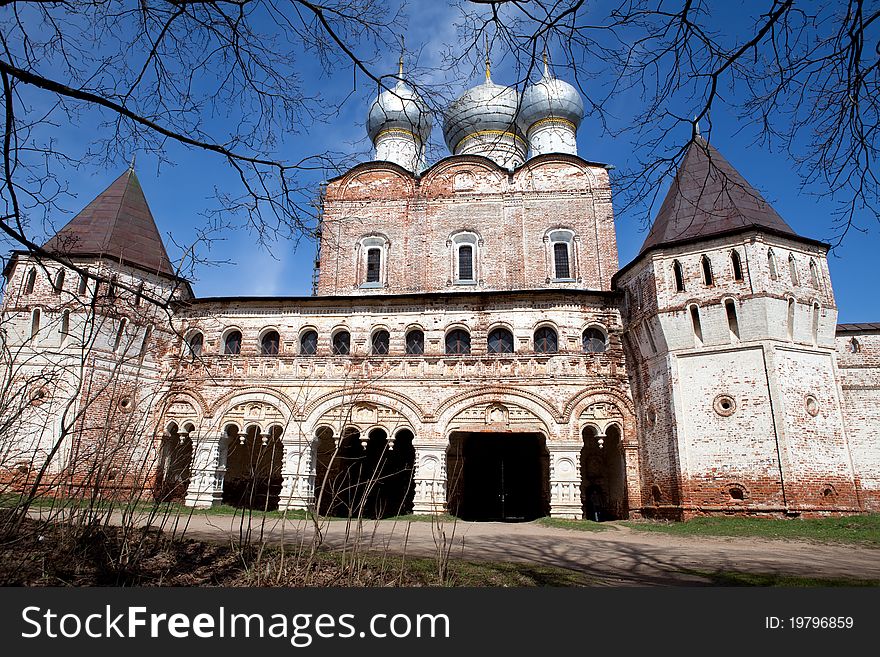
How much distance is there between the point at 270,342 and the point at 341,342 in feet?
7.51

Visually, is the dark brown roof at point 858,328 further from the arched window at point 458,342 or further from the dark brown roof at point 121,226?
the dark brown roof at point 121,226

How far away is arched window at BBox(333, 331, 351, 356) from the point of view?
18.2 metres

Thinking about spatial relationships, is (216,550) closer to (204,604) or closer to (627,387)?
(204,604)

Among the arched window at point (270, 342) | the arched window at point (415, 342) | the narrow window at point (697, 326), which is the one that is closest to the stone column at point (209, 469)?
the arched window at point (270, 342)

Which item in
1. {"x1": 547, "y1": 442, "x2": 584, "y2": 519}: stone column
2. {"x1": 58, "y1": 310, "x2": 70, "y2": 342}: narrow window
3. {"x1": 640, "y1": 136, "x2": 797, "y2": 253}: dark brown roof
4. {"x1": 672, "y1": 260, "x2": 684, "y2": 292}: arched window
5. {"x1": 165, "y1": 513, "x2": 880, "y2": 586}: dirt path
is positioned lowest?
{"x1": 165, "y1": 513, "x2": 880, "y2": 586}: dirt path

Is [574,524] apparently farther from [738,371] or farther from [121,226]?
[121,226]

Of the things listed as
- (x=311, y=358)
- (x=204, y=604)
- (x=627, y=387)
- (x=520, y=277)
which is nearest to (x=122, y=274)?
(x=311, y=358)

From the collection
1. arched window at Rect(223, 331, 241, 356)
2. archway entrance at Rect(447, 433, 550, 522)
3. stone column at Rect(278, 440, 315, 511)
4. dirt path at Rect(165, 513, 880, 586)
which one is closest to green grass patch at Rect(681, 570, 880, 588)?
dirt path at Rect(165, 513, 880, 586)

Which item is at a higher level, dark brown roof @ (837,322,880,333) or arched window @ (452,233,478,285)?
arched window @ (452,233,478,285)

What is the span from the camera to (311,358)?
1773cm

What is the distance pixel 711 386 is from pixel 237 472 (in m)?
14.6

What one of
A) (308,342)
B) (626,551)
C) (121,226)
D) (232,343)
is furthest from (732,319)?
(121,226)

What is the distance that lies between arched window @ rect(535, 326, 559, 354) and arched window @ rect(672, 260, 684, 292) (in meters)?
3.57

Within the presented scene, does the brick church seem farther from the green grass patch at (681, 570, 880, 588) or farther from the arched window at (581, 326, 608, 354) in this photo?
the green grass patch at (681, 570, 880, 588)
